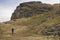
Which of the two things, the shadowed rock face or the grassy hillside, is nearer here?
the grassy hillside

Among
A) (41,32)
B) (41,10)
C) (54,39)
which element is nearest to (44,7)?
(41,10)

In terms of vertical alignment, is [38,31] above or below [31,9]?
→ above

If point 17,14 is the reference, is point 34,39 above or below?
above

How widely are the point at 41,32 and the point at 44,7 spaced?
63.3 meters

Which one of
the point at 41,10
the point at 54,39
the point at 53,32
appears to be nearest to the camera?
the point at 54,39

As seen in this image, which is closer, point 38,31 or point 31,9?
point 38,31

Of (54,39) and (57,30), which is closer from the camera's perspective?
(54,39)

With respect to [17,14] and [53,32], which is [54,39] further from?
[17,14]

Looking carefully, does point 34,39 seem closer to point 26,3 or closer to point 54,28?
point 54,28

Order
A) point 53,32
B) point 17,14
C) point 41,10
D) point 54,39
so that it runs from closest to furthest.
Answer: point 54,39, point 53,32, point 41,10, point 17,14

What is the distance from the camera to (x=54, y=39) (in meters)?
44.4

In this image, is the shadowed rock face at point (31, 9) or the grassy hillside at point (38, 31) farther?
the shadowed rock face at point (31, 9)

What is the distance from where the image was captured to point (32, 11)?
398 ft

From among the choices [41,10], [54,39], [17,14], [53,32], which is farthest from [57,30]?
[17,14]
